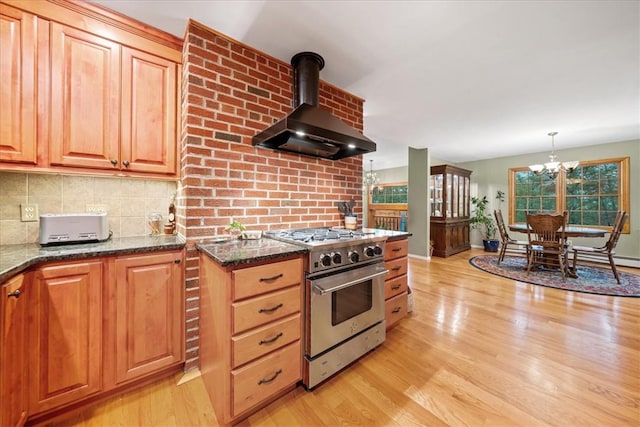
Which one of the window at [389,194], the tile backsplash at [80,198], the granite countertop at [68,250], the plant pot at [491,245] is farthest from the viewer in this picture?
the window at [389,194]

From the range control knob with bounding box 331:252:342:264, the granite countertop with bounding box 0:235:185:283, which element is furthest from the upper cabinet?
the range control knob with bounding box 331:252:342:264

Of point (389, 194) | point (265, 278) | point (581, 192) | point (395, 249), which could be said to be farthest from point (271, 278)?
point (389, 194)

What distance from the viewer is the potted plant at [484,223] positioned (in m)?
6.04

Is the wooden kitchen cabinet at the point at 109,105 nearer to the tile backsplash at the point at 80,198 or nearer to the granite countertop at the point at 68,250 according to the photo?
the tile backsplash at the point at 80,198

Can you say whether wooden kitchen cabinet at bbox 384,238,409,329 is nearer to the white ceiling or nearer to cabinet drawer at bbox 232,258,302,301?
cabinet drawer at bbox 232,258,302,301

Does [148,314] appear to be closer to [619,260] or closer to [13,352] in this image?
[13,352]

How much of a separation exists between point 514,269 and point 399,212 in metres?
3.79

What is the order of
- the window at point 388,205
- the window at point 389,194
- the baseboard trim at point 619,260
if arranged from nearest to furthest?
the baseboard trim at point 619,260 → the window at point 388,205 → the window at point 389,194

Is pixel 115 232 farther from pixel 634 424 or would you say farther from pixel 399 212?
pixel 399 212

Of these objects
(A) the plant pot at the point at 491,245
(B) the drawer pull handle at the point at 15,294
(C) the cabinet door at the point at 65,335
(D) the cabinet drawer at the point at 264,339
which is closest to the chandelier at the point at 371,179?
(A) the plant pot at the point at 491,245

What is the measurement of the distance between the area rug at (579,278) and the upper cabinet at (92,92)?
4.97 m

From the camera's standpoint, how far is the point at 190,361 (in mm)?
1728

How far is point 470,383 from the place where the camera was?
162cm

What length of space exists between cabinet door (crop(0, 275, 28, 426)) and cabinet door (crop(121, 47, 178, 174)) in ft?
2.95
